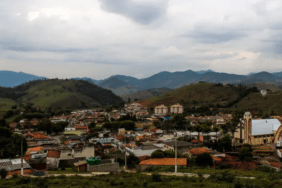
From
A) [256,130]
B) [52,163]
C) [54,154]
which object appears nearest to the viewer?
[52,163]

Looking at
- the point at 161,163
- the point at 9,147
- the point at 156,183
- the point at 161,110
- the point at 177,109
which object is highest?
the point at 177,109

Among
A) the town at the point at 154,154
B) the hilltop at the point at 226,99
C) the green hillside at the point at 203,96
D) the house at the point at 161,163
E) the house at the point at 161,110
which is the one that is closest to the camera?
the town at the point at 154,154

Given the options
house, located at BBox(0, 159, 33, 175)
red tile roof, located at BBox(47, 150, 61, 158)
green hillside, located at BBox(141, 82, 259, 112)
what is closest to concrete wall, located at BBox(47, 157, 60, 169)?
red tile roof, located at BBox(47, 150, 61, 158)

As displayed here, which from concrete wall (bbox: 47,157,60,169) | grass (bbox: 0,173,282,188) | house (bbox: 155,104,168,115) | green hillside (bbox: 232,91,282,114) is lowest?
concrete wall (bbox: 47,157,60,169)

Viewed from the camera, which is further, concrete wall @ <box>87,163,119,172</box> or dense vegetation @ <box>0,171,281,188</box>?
concrete wall @ <box>87,163,119,172</box>

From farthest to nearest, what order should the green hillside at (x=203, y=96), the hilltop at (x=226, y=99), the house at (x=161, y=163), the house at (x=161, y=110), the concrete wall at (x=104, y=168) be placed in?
1. the green hillside at (x=203, y=96)
2. the house at (x=161, y=110)
3. the hilltop at (x=226, y=99)
4. the house at (x=161, y=163)
5. the concrete wall at (x=104, y=168)

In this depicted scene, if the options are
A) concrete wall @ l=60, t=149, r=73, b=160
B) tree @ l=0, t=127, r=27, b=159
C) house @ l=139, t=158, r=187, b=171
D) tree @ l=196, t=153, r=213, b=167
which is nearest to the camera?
house @ l=139, t=158, r=187, b=171

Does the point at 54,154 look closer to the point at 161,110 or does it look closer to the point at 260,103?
the point at 161,110

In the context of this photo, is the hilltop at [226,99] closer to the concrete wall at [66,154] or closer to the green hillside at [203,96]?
the green hillside at [203,96]

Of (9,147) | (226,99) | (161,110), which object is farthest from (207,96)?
(9,147)

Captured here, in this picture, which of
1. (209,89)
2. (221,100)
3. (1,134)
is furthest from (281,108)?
(1,134)

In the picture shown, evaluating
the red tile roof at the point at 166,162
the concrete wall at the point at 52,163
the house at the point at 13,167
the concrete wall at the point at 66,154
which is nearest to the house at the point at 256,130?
the red tile roof at the point at 166,162

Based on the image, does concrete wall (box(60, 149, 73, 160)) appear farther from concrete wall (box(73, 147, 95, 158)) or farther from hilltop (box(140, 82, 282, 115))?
hilltop (box(140, 82, 282, 115))
